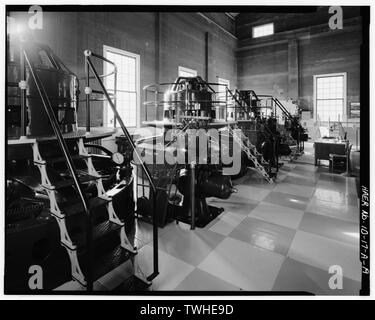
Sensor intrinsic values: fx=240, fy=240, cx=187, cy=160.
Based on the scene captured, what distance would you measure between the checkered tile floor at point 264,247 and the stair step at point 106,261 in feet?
0.65

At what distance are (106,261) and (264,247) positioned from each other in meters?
1.88

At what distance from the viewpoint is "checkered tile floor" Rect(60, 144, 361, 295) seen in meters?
2.35

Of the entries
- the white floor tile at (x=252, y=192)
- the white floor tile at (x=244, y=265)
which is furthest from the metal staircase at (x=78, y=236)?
the white floor tile at (x=252, y=192)

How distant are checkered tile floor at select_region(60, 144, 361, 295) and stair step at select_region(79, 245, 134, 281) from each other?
0.20 meters

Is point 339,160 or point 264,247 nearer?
point 264,247

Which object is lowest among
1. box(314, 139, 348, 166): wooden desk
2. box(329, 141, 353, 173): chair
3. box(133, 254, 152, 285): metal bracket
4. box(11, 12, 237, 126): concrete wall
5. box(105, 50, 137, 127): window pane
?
box(133, 254, 152, 285): metal bracket

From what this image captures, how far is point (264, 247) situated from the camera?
301cm

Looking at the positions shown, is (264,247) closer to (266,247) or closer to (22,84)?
(266,247)

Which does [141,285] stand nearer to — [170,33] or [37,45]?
[37,45]

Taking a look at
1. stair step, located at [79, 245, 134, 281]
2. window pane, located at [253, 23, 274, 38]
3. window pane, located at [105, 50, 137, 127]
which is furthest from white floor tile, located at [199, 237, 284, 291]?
window pane, located at [253, 23, 274, 38]

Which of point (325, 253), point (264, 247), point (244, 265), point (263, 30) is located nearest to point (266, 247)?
point (264, 247)

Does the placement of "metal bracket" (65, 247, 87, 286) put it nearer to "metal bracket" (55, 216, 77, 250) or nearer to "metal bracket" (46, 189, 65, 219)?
"metal bracket" (55, 216, 77, 250)

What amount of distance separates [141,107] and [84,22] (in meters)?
3.54

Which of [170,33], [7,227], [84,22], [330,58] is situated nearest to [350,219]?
[7,227]
